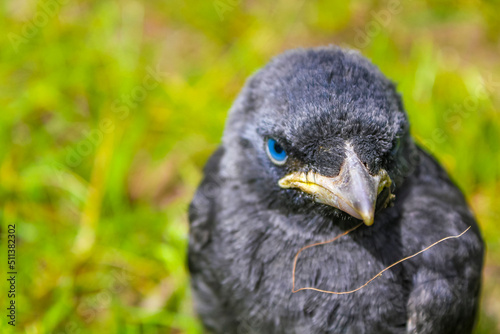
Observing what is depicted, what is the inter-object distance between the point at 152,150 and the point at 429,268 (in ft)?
8.72

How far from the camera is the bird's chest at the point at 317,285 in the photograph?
2.53 meters

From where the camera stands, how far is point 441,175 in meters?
3.05

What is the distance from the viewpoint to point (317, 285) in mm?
2590

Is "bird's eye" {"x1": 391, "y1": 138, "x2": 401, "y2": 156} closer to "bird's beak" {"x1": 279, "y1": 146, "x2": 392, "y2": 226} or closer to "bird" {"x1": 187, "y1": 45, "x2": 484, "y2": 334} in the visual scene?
"bird" {"x1": 187, "y1": 45, "x2": 484, "y2": 334}

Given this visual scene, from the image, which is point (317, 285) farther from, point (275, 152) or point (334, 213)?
point (275, 152)

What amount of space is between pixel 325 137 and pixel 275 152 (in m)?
0.28

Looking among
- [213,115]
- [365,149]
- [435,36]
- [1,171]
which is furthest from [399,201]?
[435,36]

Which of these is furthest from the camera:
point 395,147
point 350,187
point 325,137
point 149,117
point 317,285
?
point 149,117

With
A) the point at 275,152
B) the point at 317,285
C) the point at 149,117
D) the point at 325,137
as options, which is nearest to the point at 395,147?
the point at 325,137

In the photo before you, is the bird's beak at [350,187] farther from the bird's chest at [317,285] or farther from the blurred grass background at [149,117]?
the blurred grass background at [149,117]

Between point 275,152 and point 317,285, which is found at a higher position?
point 275,152

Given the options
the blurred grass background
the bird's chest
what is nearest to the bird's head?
the bird's chest

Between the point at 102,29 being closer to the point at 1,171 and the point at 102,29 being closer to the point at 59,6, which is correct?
the point at 59,6

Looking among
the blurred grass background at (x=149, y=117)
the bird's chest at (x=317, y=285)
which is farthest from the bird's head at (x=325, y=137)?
the blurred grass background at (x=149, y=117)
